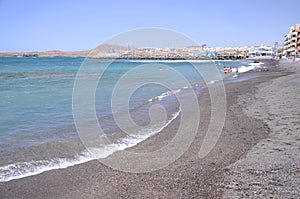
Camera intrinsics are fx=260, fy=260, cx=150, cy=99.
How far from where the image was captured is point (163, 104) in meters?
14.1

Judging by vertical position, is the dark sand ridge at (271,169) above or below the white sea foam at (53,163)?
above

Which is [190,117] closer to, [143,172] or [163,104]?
[163,104]

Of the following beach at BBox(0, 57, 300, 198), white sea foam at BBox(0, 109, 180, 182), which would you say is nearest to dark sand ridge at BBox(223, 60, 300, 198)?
beach at BBox(0, 57, 300, 198)

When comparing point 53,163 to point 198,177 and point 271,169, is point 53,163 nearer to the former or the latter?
point 198,177

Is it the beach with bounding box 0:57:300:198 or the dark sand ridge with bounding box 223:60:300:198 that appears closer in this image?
the dark sand ridge with bounding box 223:60:300:198

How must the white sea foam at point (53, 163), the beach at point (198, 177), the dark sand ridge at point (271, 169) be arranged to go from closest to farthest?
the dark sand ridge at point (271, 169) < the beach at point (198, 177) < the white sea foam at point (53, 163)

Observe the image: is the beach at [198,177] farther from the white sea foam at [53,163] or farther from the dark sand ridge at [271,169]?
the white sea foam at [53,163]

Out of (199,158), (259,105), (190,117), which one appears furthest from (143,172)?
(259,105)

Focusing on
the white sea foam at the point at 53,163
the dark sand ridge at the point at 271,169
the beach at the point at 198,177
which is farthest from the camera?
the white sea foam at the point at 53,163

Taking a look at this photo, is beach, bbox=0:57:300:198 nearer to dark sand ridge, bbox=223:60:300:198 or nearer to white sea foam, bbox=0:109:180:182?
dark sand ridge, bbox=223:60:300:198

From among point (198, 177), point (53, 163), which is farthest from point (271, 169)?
point (53, 163)

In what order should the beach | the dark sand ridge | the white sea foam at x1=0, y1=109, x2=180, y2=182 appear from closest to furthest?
the dark sand ridge
the beach
the white sea foam at x1=0, y1=109, x2=180, y2=182

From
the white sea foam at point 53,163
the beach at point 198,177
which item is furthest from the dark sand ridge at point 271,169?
the white sea foam at point 53,163

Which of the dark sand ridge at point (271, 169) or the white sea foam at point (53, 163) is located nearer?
the dark sand ridge at point (271, 169)
